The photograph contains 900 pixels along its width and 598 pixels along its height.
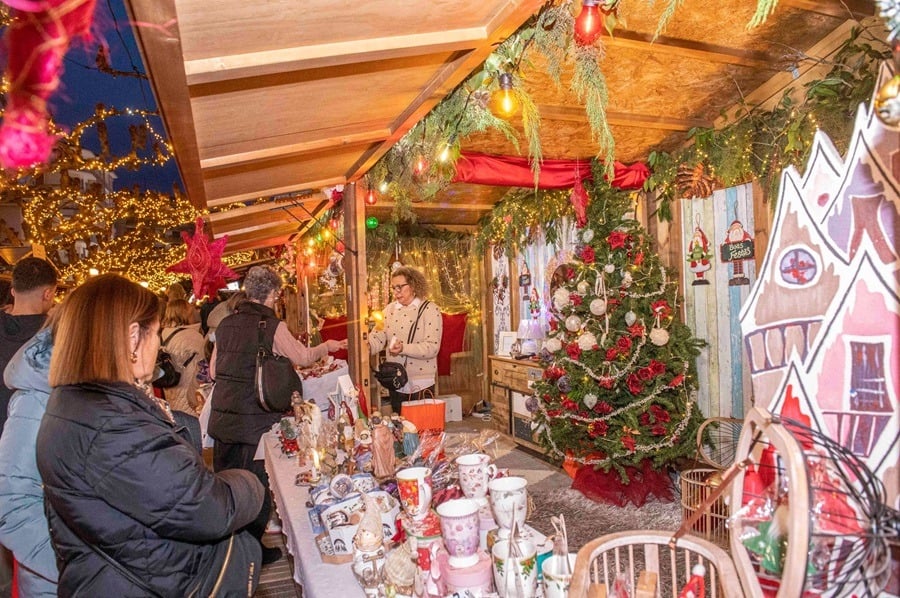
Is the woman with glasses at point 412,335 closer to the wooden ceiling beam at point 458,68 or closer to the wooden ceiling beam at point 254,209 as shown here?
the wooden ceiling beam at point 254,209

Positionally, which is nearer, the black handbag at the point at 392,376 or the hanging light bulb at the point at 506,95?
the hanging light bulb at the point at 506,95

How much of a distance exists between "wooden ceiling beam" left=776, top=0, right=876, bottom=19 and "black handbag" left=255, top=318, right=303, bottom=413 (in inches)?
128

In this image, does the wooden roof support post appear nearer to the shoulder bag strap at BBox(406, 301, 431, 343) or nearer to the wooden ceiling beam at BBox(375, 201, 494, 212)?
the shoulder bag strap at BBox(406, 301, 431, 343)

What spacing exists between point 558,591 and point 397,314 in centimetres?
396

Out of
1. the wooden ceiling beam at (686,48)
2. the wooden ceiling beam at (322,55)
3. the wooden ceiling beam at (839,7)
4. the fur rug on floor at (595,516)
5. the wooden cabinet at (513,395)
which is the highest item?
the wooden ceiling beam at (839,7)

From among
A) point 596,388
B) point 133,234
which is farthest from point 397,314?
point 133,234

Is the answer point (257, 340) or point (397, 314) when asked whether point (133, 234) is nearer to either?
point (397, 314)

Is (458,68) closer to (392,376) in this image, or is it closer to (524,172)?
(524,172)

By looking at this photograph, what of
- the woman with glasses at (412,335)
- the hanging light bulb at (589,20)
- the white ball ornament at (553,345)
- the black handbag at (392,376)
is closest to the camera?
the hanging light bulb at (589,20)

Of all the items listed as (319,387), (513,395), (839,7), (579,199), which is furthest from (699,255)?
(319,387)

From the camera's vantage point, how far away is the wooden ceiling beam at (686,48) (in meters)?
3.10

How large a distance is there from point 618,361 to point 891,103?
3707 millimetres

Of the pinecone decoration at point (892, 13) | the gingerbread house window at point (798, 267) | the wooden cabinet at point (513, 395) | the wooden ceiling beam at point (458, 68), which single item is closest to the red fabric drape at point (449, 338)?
the wooden cabinet at point (513, 395)

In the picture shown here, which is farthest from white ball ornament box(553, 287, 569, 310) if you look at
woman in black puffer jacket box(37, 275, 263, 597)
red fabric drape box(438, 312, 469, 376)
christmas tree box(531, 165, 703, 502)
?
woman in black puffer jacket box(37, 275, 263, 597)
